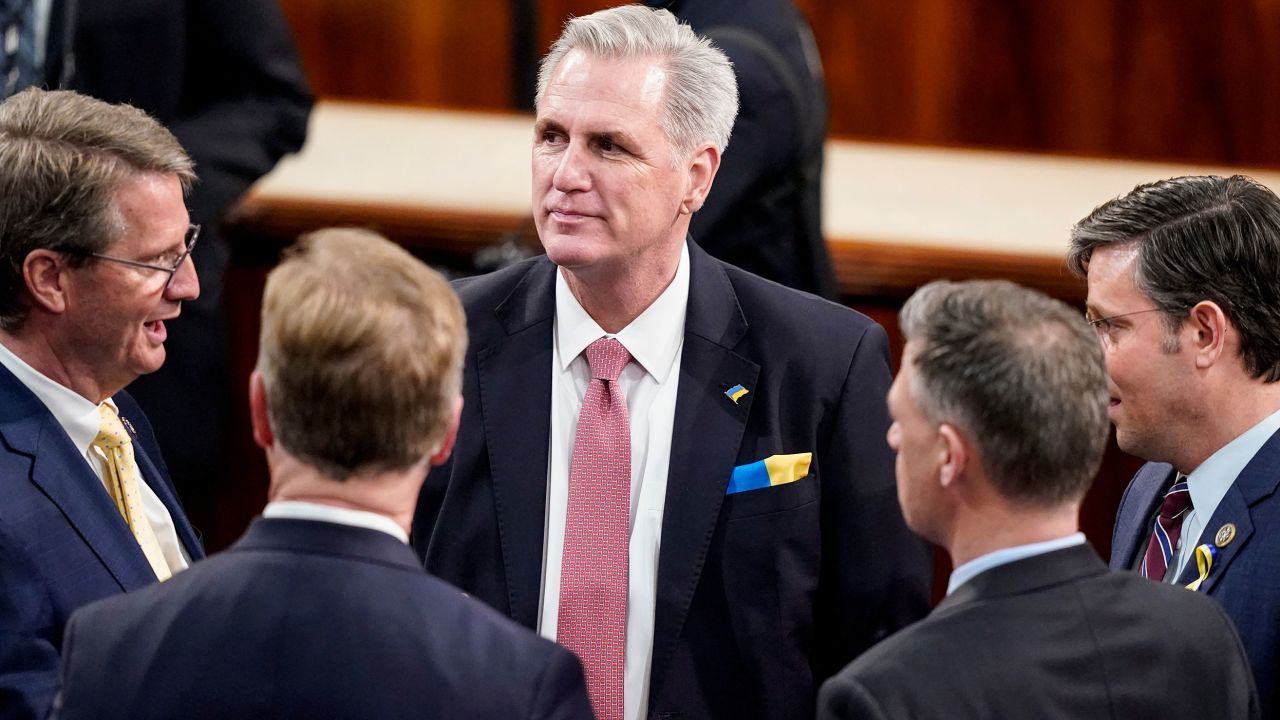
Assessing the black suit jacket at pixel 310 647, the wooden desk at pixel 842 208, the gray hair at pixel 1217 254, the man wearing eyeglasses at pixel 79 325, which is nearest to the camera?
the black suit jacket at pixel 310 647

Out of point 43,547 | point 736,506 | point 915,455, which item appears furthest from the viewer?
point 736,506

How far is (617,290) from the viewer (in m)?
2.50

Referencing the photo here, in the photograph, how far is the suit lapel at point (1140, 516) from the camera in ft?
→ 8.39

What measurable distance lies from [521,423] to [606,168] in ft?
1.32

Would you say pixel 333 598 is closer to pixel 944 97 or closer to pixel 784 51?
pixel 784 51

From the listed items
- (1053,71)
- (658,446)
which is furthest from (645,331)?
(1053,71)

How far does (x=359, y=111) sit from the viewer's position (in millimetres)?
5746

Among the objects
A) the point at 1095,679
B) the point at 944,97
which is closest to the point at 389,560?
the point at 1095,679

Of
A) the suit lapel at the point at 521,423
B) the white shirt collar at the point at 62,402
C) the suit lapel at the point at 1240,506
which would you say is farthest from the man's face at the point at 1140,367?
the white shirt collar at the point at 62,402

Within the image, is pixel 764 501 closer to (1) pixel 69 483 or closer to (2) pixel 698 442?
(2) pixel 698 442

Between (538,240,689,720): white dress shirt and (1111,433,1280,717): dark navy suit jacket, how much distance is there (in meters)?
0.76

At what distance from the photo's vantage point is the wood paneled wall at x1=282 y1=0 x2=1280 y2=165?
513cm

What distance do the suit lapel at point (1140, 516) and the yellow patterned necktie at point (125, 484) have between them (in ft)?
4.75

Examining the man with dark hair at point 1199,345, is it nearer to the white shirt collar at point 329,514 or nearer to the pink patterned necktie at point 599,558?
the pink patterned necktie at point 599,558
